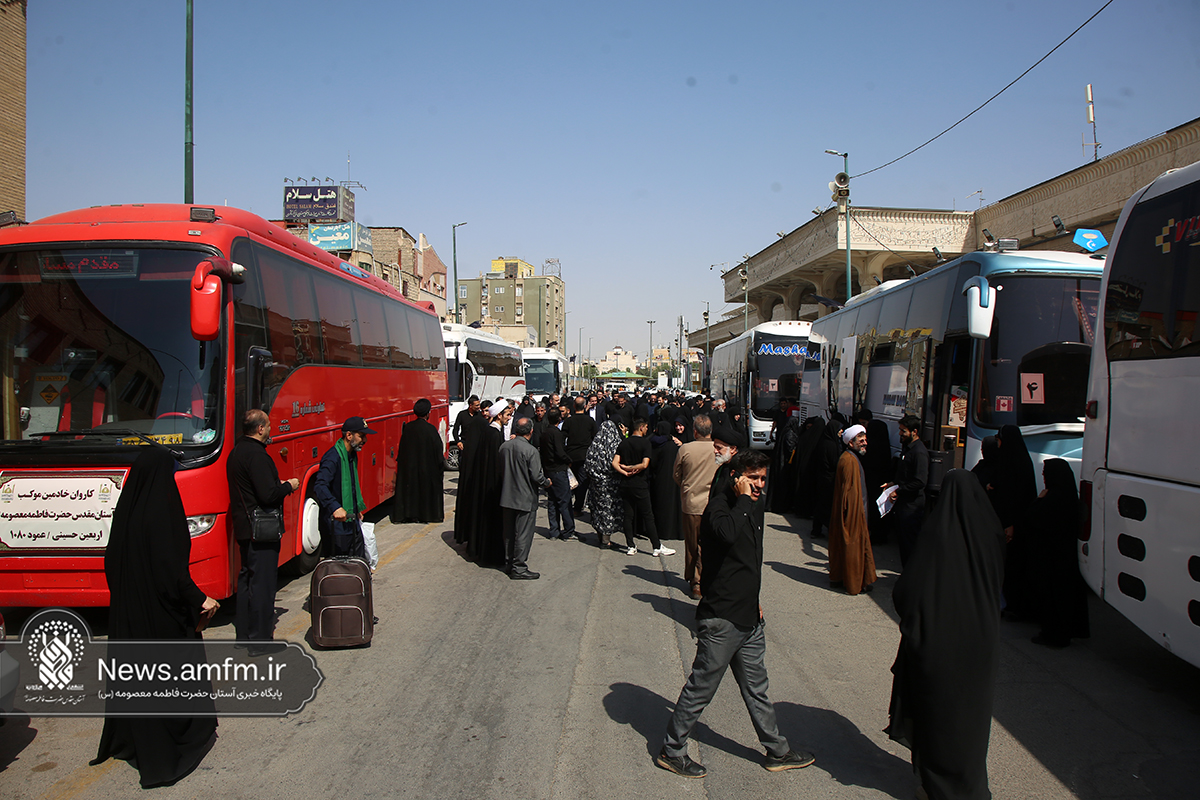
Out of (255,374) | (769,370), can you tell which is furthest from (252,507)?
(769,370)

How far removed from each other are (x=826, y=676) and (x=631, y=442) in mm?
4126

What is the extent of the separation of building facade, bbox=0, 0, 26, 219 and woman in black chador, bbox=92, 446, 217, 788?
16647mm

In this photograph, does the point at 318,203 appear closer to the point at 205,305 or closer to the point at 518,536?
the point at 518,536

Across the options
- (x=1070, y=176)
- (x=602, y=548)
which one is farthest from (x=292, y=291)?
(x=1070, y=176)

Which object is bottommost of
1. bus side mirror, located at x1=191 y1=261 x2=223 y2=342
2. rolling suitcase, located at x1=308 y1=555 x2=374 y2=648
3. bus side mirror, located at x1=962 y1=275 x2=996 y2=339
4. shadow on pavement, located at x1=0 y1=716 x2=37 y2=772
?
shadow on pavement, located at x1=0 y1=716 x2=37 y2=772

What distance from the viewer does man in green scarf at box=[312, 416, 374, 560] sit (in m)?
6.47

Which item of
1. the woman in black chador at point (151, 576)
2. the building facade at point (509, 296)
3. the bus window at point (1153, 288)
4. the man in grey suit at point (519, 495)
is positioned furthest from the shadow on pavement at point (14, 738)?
the building facade at point (509, 296)

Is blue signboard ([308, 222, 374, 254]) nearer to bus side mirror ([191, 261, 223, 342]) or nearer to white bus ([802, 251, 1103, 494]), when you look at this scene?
white bus ([802, 251, 1103, 494])

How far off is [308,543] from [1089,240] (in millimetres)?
8866

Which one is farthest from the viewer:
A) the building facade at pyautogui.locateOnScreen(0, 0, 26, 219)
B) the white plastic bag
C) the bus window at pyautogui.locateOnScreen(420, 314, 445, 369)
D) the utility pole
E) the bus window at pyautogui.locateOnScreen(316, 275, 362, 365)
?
the building facade at pyautogui.locateOnScreen(0, 0, 26, 219)

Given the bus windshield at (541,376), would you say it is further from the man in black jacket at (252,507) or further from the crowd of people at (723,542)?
the man in black jacket at (252,507)

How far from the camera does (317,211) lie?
53281 millimetres

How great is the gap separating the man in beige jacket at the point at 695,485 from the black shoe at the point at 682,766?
136 inches

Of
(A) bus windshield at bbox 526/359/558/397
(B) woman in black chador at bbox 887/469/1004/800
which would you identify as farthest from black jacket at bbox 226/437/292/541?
(A) bus windshield at bbox 526/359/558/397
